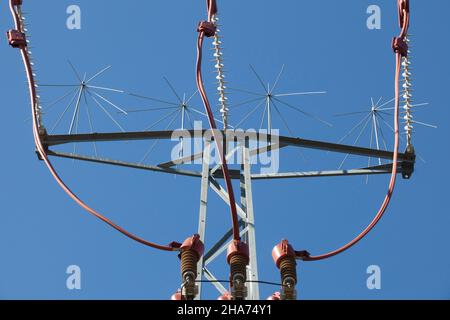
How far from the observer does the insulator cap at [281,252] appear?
21047 millimetres

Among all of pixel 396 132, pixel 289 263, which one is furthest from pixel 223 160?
pixel 396 132

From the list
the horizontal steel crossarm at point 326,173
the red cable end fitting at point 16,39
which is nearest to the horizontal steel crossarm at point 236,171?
the horizontal steel crossarm at point 326,173

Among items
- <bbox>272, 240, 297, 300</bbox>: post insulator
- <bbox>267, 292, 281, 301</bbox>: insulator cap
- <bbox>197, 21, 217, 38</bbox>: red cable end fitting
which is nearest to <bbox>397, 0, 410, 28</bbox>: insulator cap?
<bbox>197, 21, 217, 38</bbox>: red cable end fitting

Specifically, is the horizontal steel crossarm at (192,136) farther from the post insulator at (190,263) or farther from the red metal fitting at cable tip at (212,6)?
the post insulator at (190,263)

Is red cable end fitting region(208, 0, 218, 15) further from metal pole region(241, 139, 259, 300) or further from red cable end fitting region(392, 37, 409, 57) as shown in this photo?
red cable end fitting region(392, 37, 409, 57)

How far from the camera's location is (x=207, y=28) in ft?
85.5

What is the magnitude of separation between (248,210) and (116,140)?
381 cm

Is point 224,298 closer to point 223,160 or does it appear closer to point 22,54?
point 223,160

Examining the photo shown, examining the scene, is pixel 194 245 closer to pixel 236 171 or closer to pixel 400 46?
pixel 236 171

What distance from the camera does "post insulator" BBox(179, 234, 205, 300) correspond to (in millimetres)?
20141

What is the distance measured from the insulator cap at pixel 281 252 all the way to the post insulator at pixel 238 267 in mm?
529

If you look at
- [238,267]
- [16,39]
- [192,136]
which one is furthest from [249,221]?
[16,39]

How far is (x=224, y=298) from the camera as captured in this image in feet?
66.2

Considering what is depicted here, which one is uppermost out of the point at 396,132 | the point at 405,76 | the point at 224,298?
the point at 405,76
